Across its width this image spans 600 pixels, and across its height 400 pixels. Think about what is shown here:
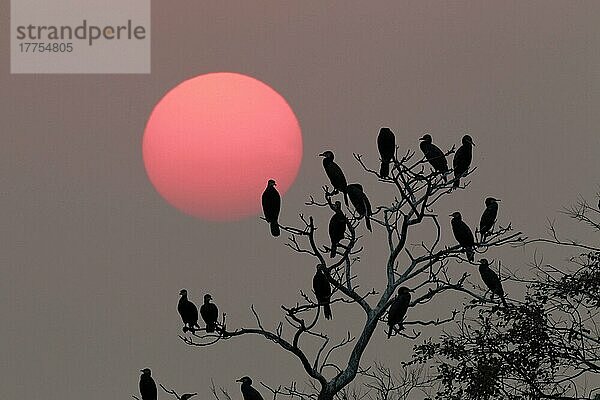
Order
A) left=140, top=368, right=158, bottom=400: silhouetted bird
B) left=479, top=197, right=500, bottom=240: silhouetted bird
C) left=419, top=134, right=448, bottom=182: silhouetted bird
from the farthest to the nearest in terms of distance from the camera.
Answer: left=140, top=368, right=158, bottom=400: silhouetted bird → left=479, top=197, right=500, bottom=240: silhouetted bird → left=419, top=134, right=448, bottom=182: silhouetted bird

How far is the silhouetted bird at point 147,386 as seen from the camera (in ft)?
49.4

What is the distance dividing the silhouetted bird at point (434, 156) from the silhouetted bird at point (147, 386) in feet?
15.1

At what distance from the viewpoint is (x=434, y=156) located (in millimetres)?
12148

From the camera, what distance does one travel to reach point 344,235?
11.5 metres

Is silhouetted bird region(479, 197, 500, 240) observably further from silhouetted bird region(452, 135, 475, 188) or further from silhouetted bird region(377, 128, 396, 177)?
silhouetted bird region(377, 128, 396, 177)

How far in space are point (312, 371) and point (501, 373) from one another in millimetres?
4663

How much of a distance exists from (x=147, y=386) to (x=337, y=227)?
181 inches

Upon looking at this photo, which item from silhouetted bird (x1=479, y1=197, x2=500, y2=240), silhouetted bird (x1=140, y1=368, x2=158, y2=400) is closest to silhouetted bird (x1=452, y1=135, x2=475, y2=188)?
silhouetted bird (x1=479, y1=197, x2=500, y2=240)

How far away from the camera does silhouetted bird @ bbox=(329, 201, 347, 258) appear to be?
1118cm

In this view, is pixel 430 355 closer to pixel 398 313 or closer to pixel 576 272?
pixel 576 272

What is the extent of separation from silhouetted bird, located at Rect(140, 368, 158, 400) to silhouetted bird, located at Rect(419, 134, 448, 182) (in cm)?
462

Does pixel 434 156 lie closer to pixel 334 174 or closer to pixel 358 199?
pixel 358 199

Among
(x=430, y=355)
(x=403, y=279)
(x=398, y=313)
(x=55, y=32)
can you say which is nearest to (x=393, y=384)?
(x=430, y=355)

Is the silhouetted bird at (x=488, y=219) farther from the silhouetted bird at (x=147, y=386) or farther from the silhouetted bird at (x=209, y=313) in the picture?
the silhouetted bird at (x=147, y=386)
